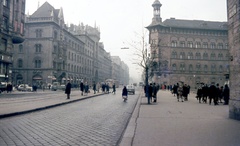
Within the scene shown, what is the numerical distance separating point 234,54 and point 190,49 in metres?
65.6

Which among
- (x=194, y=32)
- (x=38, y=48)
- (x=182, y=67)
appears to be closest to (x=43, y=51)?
(x=38, y=48)

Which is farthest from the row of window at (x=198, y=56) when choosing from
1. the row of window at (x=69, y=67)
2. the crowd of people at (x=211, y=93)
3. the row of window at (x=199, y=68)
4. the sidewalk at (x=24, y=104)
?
the sidewalk at (x=24, y=104)

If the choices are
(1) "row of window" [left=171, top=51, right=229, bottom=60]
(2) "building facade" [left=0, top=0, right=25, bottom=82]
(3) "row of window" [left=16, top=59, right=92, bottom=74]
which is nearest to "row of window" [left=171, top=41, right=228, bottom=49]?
(1) "row of window" [left=171, top=51, right=229, bottom=60]

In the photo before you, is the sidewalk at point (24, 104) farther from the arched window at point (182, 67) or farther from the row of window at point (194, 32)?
the arched window at point (182, 67)

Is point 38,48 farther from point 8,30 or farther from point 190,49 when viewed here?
point 190,49

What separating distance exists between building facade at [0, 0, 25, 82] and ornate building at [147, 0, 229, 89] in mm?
41770

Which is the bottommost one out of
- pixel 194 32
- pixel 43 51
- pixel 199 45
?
pixel 43 51

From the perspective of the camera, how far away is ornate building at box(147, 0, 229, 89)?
70.2 meters

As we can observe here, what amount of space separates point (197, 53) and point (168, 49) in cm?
1034

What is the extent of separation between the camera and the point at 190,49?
7300 centimetres

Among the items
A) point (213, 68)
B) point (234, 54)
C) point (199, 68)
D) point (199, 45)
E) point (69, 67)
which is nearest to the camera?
point (234, 54)

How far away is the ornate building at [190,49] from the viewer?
70.2 m

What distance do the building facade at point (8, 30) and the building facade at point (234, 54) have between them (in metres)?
31.8

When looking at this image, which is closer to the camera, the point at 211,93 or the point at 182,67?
the point at 211,93
